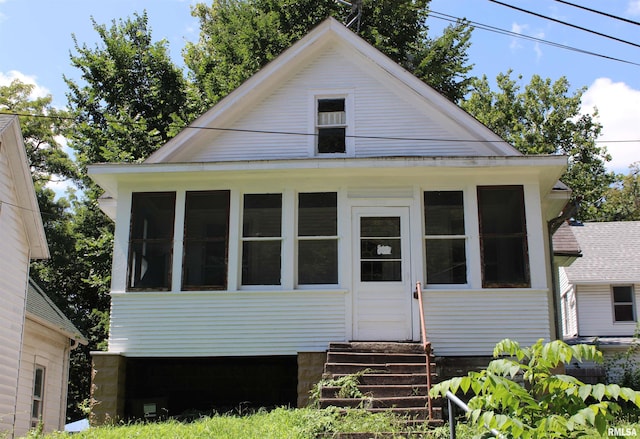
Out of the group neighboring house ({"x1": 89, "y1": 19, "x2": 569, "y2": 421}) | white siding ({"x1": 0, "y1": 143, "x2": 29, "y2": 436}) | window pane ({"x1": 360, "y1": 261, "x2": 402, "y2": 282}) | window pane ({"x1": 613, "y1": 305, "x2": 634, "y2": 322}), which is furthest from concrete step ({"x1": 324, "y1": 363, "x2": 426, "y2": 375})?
window pane ({"x1": 613, "y1": 305, "x2": 634, "y2": 322})

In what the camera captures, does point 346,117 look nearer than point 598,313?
Yes

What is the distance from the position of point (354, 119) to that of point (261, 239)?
2.88m

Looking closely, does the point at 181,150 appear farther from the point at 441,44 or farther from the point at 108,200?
the point at 441,44

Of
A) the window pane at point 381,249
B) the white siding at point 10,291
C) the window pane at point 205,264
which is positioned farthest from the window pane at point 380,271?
the white siding at point 10,291

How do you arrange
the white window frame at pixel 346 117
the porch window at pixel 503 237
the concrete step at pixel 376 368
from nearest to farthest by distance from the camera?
the concrete step at pixel 376 368, the porch window at pixel 503 237, the white window frame at pixel 346 117

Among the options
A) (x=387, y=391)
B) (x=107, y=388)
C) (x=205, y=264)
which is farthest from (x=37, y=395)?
(x=387, y=391)

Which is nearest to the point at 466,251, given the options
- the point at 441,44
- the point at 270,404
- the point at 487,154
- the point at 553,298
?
the point at 487,154

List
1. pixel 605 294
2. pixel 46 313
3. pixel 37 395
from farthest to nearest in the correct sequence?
pixel 605 294 < pixel 37 395 < pixel 46 313

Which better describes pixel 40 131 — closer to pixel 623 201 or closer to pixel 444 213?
pixel 444 213

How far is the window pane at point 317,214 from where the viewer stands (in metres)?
11.9

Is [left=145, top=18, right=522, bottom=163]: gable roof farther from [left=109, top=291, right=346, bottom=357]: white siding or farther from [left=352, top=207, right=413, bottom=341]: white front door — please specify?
[left=109, top=291, right=346, bottom=357]: white siding

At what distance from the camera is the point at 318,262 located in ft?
38.8

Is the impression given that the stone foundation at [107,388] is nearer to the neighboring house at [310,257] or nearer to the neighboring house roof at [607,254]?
the neighboring house at [310,257]

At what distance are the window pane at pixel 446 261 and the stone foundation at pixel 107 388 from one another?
16.9 ft
